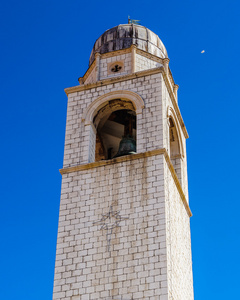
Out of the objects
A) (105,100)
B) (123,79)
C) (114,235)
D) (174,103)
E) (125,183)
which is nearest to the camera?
(114,235)

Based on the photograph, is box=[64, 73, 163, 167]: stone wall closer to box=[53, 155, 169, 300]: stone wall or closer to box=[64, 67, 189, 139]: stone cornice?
box=[64, 67, 189, 139]: stone cornice

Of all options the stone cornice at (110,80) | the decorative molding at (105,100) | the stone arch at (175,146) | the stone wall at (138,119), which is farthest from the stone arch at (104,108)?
the stone arch at (175,146)

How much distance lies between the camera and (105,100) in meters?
26.2

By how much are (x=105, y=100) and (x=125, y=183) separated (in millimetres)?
3939

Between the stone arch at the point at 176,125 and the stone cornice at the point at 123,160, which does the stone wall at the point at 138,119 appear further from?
the stone arch at the point at 176,125

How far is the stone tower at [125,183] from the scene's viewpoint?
71.4ft

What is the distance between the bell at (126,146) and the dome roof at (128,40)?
12.6 feet

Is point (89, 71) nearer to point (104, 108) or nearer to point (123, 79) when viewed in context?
point (123, 79)

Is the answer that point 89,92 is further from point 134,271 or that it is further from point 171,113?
point 134,271

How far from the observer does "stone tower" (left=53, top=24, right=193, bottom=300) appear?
71.4 feet

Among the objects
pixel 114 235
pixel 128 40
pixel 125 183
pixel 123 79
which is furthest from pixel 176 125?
pixel 114 235

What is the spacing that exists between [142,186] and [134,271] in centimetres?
296

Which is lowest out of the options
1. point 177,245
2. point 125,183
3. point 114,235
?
point 114,235
